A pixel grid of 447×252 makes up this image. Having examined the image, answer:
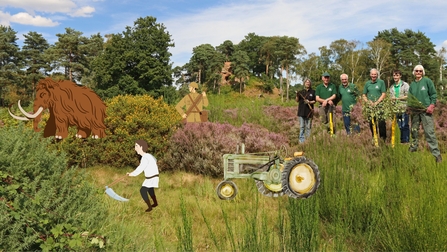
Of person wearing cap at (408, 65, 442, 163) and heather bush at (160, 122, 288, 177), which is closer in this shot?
person wearing cap at (408, 65, 442, 163)

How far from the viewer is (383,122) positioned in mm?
5953

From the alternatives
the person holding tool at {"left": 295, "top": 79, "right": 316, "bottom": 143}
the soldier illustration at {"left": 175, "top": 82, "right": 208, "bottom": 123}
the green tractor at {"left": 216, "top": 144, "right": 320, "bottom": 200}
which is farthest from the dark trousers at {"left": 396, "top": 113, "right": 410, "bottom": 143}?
the green tractor at {"left": 216, "top": 144, "right": 320, "bottom": 200}

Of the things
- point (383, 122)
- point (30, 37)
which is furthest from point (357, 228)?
point (30, 37)

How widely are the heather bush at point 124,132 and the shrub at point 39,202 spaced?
Result: 1.26 meters

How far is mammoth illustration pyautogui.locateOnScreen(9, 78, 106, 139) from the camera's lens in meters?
2.75

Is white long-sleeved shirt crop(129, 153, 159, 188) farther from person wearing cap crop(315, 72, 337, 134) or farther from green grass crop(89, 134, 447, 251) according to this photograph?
person wearing cap crop(315, 72, 337, 134)

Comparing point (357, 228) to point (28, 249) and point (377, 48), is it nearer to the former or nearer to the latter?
point (28, 249)

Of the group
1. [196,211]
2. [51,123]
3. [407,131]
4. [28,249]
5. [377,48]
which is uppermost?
[377,48]

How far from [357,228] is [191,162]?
11.0ft

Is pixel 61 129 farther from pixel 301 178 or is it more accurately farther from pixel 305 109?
pixel 305 109

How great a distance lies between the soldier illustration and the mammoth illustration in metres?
3.24

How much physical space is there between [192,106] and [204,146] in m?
0.81

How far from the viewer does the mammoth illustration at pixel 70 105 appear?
2754 mm

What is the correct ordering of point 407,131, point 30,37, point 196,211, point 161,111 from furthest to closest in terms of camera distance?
point 30,37, point 407,131, point 161,111, point 196,211
